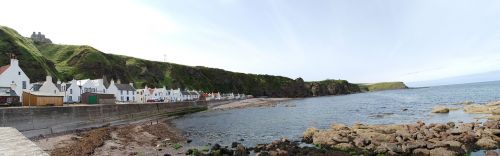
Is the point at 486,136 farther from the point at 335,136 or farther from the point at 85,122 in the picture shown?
the point at 85,122

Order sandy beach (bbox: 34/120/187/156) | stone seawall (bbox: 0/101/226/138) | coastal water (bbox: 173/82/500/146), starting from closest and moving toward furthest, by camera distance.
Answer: sandy beach (bbox: 34/120/187/156), stone seawall (bbox: 0/101/226/138), coastal water (bbox: 173/82/500/146)

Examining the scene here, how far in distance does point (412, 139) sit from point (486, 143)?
5404 millimetres

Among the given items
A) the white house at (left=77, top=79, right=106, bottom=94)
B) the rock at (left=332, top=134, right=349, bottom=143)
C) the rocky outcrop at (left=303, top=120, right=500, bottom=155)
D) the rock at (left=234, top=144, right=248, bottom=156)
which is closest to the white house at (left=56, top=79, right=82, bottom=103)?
the white house at (left=77, top=79, right=106, bottom=94)

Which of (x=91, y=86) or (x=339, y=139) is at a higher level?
(x=91, y=86)

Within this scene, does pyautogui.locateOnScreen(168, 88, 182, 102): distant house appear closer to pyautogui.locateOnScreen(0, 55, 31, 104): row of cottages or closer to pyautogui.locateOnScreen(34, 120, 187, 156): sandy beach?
pyautogui.locateOnScreen(0, 55, 31, 104): row of cottages

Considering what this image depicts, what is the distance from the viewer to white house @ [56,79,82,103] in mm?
76925

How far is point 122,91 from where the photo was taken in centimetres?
10762

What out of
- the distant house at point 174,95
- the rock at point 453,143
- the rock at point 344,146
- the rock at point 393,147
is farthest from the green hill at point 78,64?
the rock at point 453,143

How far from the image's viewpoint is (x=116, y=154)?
3023cm

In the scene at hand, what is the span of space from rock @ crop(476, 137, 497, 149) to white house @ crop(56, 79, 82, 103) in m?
76.8

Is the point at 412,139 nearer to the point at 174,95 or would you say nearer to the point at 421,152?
the point at 421,152

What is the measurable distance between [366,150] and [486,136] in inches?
444

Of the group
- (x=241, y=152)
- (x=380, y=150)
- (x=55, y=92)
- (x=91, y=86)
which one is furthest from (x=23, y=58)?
(x=380, y=150)

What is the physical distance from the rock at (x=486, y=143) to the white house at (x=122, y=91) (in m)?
94.3
